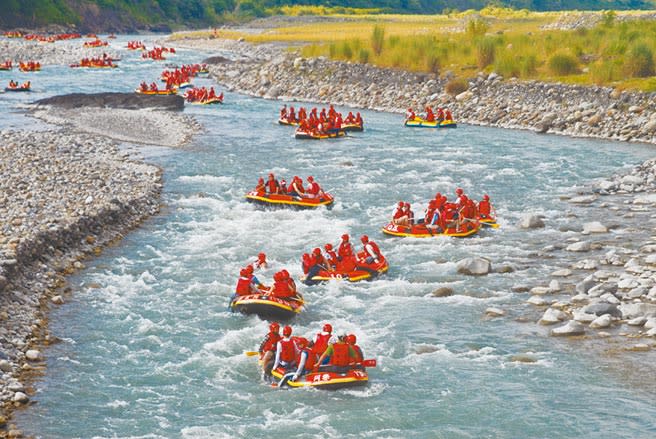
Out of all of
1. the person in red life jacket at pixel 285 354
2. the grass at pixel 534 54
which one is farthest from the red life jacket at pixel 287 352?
the grass at pixel 534 54

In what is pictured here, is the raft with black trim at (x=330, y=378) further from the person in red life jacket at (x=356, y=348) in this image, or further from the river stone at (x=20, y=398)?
the river stone at (x=20, y=398)

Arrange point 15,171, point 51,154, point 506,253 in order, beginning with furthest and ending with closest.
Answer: point 51,154
point 15,171
point 506,253

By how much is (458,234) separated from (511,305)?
7.32 metres

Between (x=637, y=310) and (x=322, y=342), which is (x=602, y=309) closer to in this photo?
(x=637, y=310)

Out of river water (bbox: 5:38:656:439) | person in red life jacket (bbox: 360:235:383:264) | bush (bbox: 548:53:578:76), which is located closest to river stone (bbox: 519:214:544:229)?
river water (bbox: 5:38:656:439)

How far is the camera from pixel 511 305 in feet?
79.2

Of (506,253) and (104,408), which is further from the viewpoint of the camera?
(506,253)

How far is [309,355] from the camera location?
20047mm

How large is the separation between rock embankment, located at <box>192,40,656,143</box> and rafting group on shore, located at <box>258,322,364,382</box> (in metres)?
31.9

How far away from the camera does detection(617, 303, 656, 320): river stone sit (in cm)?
2236

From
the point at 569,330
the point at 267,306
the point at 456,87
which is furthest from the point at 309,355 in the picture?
the point at 456,87

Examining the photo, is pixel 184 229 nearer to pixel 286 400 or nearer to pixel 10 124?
pixel 286 400

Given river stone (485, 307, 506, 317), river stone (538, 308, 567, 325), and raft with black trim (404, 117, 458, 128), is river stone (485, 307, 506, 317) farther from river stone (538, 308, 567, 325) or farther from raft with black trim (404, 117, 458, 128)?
raft with black trim (404, 117, 458, 128)

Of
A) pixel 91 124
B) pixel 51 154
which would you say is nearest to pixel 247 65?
pixel 91 124
